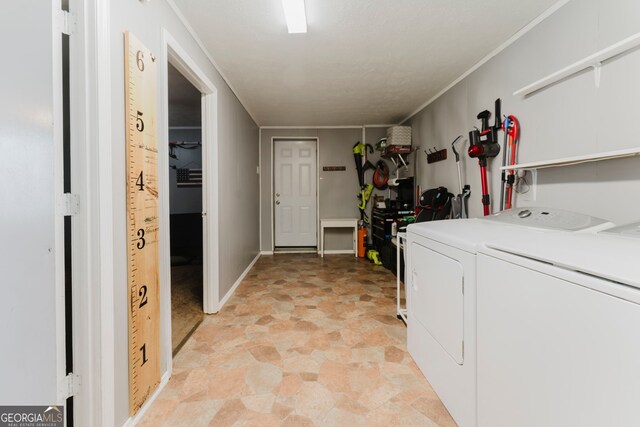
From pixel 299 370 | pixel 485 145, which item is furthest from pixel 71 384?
pixel 485 145

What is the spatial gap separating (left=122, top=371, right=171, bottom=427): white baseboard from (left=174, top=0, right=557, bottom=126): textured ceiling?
2368 mm

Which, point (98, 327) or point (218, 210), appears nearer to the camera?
point (98, 327)

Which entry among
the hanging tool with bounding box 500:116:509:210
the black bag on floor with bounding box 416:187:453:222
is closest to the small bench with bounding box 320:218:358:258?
the black bag on floor with bounding box 416:187:453:222

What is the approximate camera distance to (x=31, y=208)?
0.93 m

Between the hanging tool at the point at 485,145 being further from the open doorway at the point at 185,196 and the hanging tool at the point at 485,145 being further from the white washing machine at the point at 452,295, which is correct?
the open doorway at the point at 185,196

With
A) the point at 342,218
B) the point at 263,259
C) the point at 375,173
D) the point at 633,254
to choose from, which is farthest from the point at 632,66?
the point at 263,259

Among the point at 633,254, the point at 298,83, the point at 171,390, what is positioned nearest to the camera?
the point at 633,254

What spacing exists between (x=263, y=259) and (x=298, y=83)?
9.61ft

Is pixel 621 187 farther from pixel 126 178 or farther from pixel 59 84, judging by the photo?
pixel 59 84

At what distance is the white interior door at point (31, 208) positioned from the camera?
2.93 feet

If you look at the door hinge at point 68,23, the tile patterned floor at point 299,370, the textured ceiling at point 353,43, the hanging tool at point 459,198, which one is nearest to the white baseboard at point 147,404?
the tile patterned floor at point 299,370

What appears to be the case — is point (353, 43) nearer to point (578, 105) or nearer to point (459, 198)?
point (578, 105)

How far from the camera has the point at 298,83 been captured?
2826 millimetres

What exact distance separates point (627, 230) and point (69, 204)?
2.21 m
